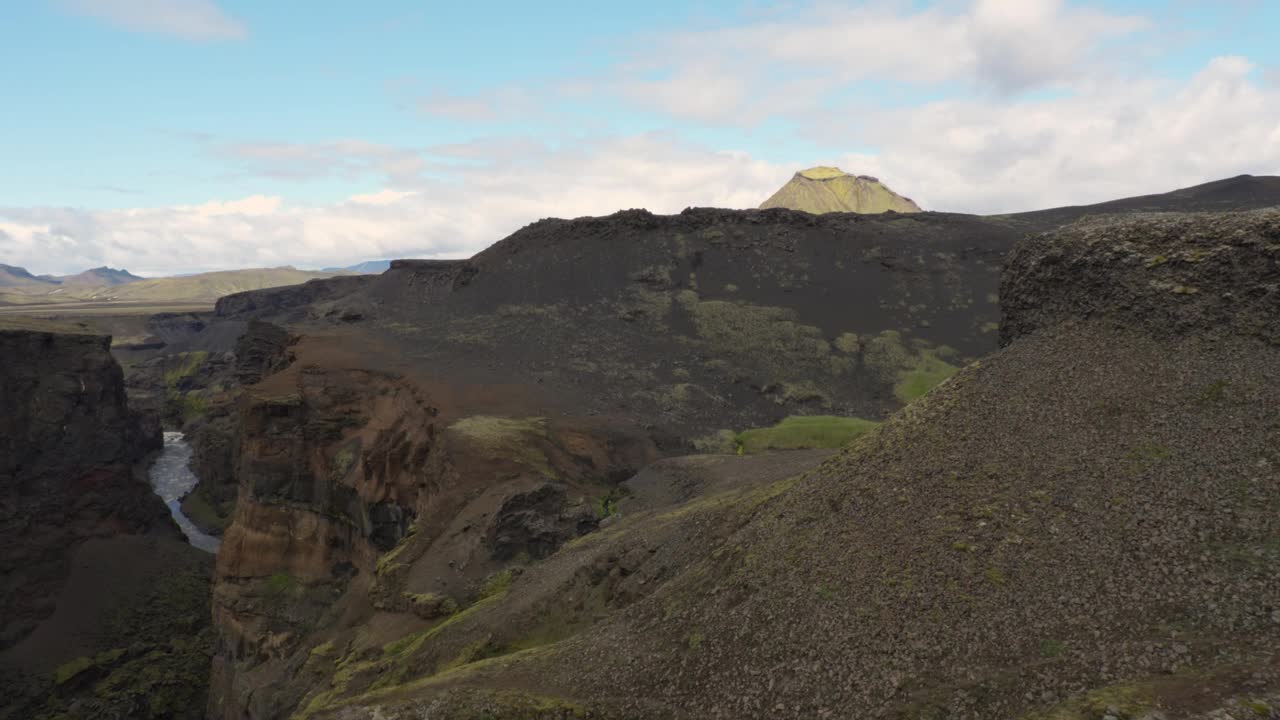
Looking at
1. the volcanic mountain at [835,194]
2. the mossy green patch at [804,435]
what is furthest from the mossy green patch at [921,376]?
the volcanic mountain at [835,194]

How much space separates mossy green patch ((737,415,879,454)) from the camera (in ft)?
111

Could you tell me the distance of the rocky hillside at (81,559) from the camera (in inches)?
1499

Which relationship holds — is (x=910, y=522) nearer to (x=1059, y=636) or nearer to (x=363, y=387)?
(x=1059, y=636)

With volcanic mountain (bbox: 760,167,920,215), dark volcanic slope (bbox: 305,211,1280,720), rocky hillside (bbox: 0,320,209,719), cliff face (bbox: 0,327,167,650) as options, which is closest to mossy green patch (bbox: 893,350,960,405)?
dark volcanic slope (bbox: 305,211,1280,720)

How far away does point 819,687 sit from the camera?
9.74 meters

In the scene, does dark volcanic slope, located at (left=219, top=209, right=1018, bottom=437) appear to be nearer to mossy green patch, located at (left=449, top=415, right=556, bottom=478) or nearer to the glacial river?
mossy green patch, located at (left=449, top=415, right=556, bottom=478)

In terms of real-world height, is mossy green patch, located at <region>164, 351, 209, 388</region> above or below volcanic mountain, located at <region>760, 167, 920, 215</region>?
below

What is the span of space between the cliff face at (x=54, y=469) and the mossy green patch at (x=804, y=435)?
137 ft

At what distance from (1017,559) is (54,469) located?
5785 centimetres

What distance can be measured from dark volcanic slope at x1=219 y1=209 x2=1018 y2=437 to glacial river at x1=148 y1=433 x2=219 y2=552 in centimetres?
2102

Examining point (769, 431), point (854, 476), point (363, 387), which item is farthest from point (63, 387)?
point (854, 476)

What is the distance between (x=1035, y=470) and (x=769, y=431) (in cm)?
2721

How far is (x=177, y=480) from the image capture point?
75625 mm

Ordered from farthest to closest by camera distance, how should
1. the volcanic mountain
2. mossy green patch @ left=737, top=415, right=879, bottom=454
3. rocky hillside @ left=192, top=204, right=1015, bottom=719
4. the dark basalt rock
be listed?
1. the volcanic mountain
2. mossy green patch @ left=737, top=415, right=879, bottom=454
3. rocky hillside @ left=192, top=204, right=1015, bottom=719
4. the dark basalt rock
